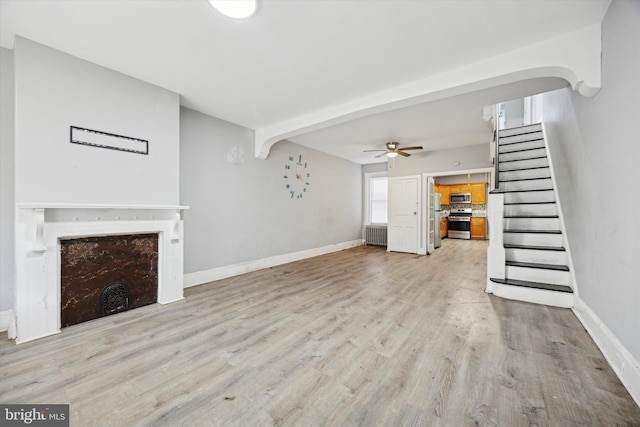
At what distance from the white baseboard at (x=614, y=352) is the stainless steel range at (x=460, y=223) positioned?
303 inches

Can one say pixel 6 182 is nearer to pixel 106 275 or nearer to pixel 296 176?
pixel 106 275

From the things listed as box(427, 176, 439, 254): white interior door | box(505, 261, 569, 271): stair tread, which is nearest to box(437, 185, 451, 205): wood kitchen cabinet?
box(427, 176, 439, 254): white interior door

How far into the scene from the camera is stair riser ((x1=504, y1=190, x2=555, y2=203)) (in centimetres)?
360

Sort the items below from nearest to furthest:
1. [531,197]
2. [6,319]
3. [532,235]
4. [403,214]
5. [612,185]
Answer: [612,185] → [6,319] → [532,235] → [531,197] → [403,214]

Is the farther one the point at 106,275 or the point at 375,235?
the point at 375,235

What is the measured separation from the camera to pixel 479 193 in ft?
30.0

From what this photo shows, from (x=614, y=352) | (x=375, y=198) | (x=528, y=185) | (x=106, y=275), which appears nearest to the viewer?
(x=614, y=352)

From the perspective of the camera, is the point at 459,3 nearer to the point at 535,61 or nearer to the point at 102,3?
the point at 535,61

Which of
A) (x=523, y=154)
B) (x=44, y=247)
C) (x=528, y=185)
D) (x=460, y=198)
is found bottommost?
(x=44, y=247)

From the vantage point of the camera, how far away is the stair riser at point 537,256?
3004 mm

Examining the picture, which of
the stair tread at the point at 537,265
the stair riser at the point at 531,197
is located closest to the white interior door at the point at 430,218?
the stair riser at the point at 531,197

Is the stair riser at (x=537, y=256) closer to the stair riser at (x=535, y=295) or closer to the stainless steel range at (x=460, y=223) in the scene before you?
the stair riser at (x=535, y=295)

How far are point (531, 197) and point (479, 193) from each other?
240 inches

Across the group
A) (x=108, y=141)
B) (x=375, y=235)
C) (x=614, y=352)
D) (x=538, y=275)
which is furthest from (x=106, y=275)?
(x=375, y=235)
